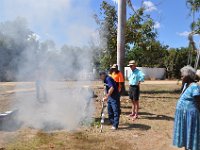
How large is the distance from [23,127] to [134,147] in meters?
3.22

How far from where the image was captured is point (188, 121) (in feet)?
19.6

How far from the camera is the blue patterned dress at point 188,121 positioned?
5949 mm

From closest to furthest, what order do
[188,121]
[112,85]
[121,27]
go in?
1. [188,121]
2. [112,85]
3. [121,27]

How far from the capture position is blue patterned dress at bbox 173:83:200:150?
595 cm

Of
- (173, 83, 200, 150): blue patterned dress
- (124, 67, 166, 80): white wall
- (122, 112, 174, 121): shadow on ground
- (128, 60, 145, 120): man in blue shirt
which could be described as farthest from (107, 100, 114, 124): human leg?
(124, 67, 166, 80): white wall

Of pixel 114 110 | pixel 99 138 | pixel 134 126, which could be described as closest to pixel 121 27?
pixel 134 126

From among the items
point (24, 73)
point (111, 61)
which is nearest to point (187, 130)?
point (24, 73)

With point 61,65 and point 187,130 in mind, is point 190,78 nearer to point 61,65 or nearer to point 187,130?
point 187,130

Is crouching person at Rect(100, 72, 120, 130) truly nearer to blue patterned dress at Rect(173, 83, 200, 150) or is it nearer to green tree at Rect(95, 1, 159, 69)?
blue patterned dress at Rect(173, 83, 200, 150)

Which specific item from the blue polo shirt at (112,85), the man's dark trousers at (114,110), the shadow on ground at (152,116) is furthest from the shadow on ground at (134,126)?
the shadow on ground at (152,116)

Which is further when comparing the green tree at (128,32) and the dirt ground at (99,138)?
the green tree at (128,32)

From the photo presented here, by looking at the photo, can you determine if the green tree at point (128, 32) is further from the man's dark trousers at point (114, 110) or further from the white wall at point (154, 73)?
the white wall at point (154, 73)

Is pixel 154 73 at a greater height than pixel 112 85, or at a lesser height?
lesser

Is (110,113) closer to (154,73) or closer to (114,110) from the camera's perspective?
(114,110)
